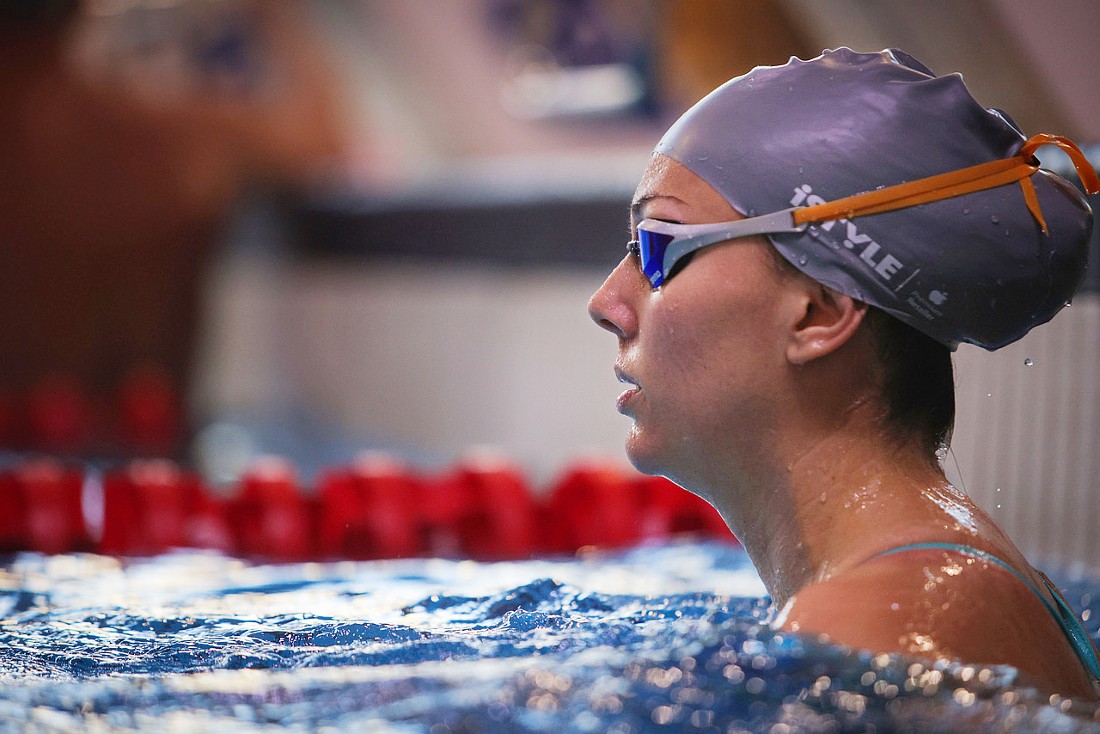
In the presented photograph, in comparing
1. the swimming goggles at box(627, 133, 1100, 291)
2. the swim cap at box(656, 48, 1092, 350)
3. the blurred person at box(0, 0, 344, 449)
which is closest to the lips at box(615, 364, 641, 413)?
the swimming goggles at box(627, 133, 1100, 291)

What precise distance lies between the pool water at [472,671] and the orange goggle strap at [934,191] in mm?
561

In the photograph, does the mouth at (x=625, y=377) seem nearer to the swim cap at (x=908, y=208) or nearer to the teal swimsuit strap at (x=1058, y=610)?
the swim cap at (x=908, y=208)

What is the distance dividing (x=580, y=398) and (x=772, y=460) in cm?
542

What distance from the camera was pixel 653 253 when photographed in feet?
5.60

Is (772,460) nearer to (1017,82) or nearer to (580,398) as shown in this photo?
(1017,82)

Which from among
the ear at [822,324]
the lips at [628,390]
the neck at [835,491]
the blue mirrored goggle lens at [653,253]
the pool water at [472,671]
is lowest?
the pool water at [472,671]

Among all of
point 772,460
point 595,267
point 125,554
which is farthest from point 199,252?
point 772,460

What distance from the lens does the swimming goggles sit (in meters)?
1.63

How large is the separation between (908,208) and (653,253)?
345mm

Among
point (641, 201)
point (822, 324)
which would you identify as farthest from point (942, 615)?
point (641, 201)

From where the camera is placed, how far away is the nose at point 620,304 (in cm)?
176

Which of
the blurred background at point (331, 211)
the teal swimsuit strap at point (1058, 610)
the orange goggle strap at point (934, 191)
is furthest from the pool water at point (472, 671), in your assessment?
the blurred background at point (331, 211)

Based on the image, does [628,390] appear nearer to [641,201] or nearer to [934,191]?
[641,201]

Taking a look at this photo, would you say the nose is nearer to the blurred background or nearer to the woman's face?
the woman's face
